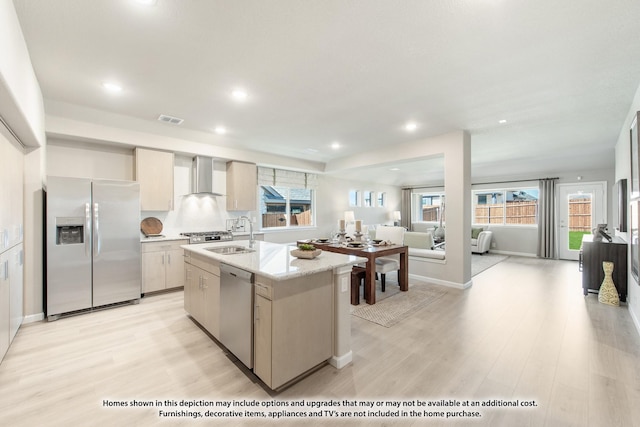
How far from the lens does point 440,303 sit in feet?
12.4

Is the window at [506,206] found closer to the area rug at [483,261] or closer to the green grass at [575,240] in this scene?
the green grass at [575,240]

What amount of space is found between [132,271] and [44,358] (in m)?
1.44

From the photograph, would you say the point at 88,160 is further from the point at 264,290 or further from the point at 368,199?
the point at 368,199

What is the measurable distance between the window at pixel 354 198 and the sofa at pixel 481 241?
3604mm

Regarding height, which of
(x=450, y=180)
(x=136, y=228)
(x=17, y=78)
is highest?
(x=17, y=78)

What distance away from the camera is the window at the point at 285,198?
6.32 metres

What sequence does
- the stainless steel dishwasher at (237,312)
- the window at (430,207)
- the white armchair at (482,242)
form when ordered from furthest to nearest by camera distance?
1. the window at (430,207)
2. the white armchair at (482,242)
3. the stainless steel dishwasher at (237,312)

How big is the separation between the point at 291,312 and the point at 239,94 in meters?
2.48

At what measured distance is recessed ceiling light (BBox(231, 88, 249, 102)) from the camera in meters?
3.02

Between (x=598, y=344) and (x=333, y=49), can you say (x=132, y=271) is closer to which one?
(x=333, y=49)

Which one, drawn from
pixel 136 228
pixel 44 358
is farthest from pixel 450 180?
pixel 44 358

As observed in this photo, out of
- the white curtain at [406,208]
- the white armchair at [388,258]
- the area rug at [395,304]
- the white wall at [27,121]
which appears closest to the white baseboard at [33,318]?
the white wall at [27,121]

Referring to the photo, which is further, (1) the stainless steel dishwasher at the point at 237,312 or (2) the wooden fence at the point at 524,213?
(2) the wooden fence at the point at 524,213

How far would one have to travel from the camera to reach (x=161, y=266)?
4.15 metres
